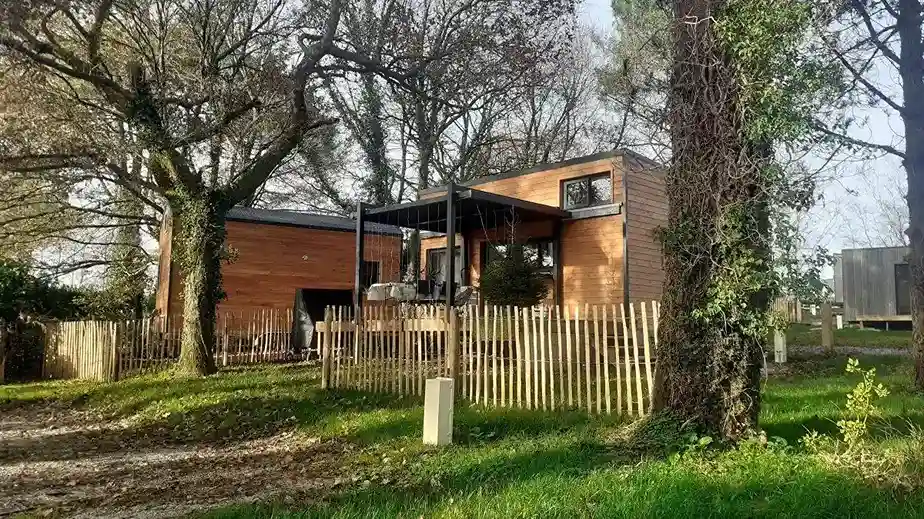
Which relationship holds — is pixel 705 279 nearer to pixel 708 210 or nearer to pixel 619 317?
pixel 708 210

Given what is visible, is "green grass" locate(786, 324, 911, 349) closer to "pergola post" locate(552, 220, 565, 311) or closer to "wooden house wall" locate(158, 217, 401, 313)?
"pergola post" locate(552, 220, 565, 311)

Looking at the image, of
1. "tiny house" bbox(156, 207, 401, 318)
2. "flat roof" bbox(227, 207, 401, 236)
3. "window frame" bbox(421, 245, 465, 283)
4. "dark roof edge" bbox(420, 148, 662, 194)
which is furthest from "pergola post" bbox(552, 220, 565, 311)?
"flat roof" bbox(227, 207, 401, 236)

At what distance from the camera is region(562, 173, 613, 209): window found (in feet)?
52.9

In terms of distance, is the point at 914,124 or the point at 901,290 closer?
the point at 914,124

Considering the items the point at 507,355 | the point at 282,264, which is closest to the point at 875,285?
the point at 282,264

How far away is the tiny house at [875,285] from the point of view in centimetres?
2562

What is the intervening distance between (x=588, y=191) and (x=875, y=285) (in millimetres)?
16234

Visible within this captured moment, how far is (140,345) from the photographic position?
14.3 m

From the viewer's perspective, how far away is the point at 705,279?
581cm

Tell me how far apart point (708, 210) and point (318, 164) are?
71.3 feet

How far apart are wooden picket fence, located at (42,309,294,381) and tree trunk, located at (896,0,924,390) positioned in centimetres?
1243

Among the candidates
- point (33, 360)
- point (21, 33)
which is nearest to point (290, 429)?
point (21, 33)

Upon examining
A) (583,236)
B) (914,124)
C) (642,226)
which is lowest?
(583,236)

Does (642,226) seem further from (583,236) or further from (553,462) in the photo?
(553,462)
